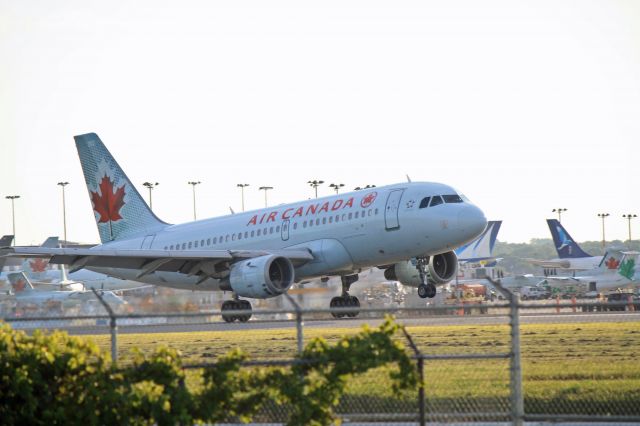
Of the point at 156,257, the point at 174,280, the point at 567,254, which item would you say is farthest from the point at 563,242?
the point at 156,257

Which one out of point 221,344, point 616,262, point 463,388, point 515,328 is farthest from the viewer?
point 616,262

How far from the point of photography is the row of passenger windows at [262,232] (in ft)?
119

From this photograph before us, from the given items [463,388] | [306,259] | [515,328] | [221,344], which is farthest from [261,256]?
[515,328]

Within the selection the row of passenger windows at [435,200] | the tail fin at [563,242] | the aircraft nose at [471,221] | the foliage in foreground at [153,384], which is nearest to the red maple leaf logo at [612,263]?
the tail fin at [563,242]

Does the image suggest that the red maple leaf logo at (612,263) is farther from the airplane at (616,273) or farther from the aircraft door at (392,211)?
the aircraft door at (392,211)

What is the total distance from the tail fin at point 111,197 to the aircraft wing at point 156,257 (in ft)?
20.5

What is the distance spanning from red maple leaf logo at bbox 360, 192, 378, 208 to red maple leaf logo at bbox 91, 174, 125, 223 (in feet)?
43.1

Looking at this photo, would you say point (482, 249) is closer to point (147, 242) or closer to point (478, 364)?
point (147, 242)

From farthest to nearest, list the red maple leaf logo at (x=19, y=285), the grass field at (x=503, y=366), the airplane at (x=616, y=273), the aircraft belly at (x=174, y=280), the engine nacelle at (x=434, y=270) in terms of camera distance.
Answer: the airplane at (x=616, y=273) < the red maple leaf logo at (x=19, y=285) < the aircraft belly at (x=174, y=280) < the engine nacelle at (x=434, y=270) < the grass field at (x=503, y=366)

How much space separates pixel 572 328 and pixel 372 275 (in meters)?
13.7

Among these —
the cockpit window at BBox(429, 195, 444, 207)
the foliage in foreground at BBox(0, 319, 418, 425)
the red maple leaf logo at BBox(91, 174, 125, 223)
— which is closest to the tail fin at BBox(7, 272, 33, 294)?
the red maple leaf logo at BBox(91, 174, 125, 223)

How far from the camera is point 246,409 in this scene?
12.4 meters

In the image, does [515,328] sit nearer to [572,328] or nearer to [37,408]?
[37,408]

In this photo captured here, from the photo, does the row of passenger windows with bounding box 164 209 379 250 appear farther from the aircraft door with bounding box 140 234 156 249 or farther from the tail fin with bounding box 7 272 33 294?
the tail fin with bounding box 7 272 33 294
